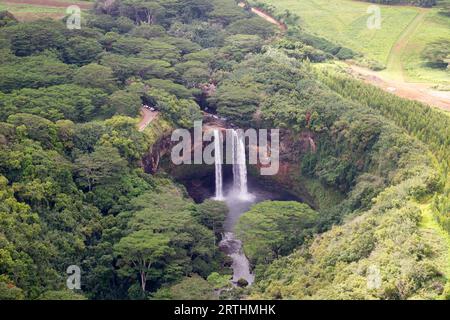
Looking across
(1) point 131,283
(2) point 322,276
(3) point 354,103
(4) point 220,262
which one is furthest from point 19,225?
(3) point 354,103

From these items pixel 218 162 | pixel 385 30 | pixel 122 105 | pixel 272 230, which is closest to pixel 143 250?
pixel 272 230

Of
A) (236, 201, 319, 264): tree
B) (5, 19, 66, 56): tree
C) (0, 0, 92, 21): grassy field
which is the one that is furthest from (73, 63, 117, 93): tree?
(0, 0, 92, 21): grassy field

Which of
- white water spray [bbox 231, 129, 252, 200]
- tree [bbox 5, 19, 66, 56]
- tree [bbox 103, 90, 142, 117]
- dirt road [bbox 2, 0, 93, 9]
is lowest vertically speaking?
white water spray [bbox 231, 129, 252, 200]

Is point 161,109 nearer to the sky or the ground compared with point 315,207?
nearer to the sky

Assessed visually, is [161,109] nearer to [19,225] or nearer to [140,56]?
[140,56]

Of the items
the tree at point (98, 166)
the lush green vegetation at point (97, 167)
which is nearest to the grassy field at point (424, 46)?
the lush green vegetation at point (97, 167)

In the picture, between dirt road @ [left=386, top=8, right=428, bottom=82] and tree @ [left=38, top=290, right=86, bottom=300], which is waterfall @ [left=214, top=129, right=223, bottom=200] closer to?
dirt road @ [left=386, top=8, right=428, bottom=82]

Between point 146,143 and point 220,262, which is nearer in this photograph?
point 220,262
